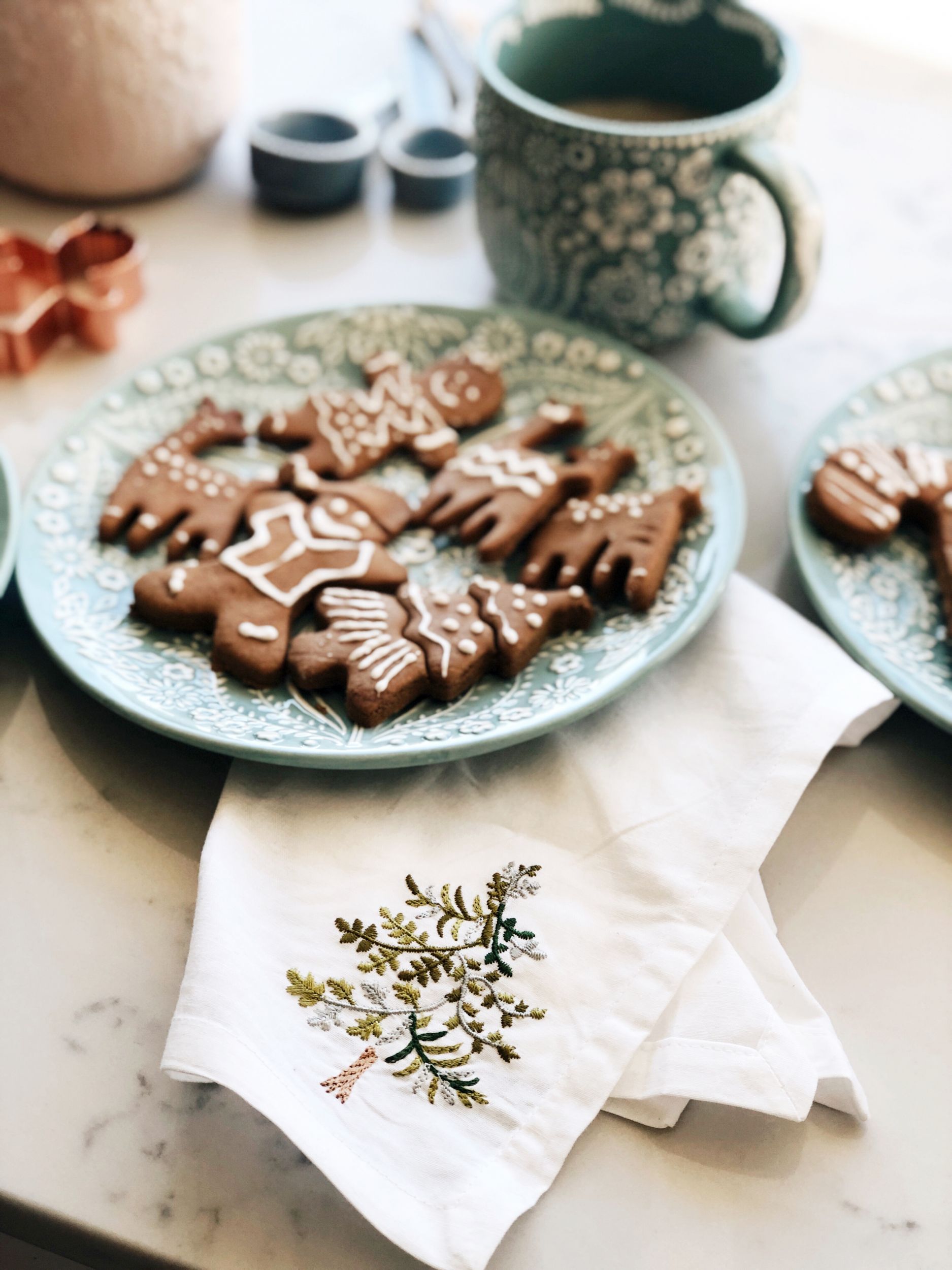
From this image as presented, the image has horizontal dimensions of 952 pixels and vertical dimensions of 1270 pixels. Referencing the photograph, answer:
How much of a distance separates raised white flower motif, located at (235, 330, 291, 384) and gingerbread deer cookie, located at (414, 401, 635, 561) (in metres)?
0.19

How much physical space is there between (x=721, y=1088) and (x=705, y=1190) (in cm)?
5

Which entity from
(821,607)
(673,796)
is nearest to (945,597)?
(821,607)

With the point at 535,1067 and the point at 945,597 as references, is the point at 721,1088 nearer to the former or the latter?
the point at 535,1067

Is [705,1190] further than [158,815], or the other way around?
[158,815]

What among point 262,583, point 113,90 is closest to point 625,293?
point 262,583

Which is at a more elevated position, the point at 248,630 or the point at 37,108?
the point at 37,108

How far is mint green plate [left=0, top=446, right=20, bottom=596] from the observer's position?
775mm

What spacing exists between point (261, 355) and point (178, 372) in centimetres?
7

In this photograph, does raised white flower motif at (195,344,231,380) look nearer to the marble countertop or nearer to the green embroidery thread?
the marble countertop

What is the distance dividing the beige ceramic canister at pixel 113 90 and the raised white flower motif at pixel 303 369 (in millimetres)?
308

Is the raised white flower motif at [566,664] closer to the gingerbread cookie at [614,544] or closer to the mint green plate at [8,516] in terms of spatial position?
the gingerbread cookie at [614,544]

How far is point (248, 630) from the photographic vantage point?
0.74m

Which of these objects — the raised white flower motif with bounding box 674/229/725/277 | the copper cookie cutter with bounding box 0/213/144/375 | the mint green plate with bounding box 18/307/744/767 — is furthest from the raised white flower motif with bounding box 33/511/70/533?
the raised white flower motif with bounding box 674/229/725/277

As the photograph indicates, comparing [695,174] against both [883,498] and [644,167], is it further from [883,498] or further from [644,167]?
[883,498]
